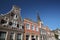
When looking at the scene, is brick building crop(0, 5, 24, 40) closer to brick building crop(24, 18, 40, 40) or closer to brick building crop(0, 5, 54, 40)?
brick building crop(0, 5, 54, 40)

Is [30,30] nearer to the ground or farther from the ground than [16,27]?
nearer to the ground

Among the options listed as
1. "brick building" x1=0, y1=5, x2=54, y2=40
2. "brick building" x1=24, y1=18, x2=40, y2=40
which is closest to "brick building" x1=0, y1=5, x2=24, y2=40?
"brick building" x1=0, y1=5, x2=54, y2=40

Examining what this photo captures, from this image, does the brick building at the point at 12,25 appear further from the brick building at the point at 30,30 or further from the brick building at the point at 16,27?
the brick building at the point at 30,30

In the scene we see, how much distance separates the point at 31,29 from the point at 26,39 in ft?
12.5

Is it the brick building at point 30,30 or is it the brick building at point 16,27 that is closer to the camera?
the brick building at point 16,27

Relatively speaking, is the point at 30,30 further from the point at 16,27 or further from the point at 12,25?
the point at 12,25

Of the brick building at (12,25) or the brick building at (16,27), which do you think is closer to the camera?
the brick building at (12,25)

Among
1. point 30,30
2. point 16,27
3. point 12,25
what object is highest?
point 12,25

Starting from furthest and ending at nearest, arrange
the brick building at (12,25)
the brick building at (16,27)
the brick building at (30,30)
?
the brick building at (30,30), the brick building at (16,27), the brick building at (12,25)

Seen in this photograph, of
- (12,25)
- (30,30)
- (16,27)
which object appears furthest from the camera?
(30,30)

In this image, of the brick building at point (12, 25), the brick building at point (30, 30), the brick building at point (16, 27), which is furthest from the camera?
the brick building at point (30, 30)

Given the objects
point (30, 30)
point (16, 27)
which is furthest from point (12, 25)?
point (30, 30)

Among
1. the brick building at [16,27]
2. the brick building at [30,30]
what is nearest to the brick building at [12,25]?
the brick building at [16,27]

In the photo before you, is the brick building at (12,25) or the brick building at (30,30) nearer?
the brick building at (12,25)
